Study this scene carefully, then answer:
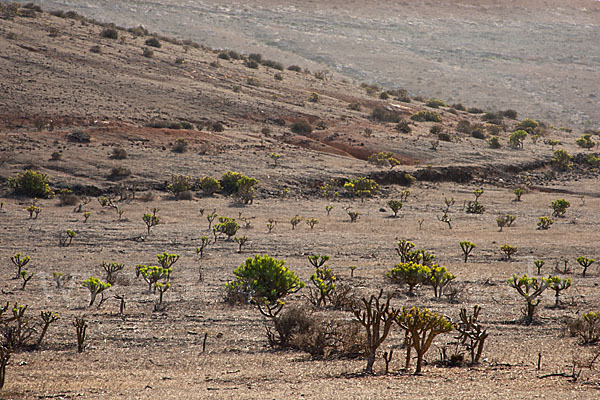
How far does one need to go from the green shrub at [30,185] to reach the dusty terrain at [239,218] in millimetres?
576

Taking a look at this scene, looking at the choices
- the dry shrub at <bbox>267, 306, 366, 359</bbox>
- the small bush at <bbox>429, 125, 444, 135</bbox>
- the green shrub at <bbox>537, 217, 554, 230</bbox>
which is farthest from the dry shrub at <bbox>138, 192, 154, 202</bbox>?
the small bush at <bbox>429, 125, 444, 135</bbox>

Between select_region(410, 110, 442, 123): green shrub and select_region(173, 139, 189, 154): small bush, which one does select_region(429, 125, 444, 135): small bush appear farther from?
select_region(173, 139, 189, 154): small bush

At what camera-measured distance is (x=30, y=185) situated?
21.9m

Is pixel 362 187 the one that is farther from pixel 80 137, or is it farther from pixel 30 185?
pixel 30 185

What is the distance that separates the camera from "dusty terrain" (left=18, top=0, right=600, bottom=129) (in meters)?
66.6

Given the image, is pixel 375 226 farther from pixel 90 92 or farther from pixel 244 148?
pixel 90 92

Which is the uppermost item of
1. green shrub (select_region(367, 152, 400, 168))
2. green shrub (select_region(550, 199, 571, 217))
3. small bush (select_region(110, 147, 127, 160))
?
green shrub (select_region(367, 152, 400, 168))

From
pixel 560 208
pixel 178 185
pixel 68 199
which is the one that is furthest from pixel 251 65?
pixel 560 208

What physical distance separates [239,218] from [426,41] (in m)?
77.7

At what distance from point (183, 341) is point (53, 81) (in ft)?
101

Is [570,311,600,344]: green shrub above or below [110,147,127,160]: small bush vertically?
above

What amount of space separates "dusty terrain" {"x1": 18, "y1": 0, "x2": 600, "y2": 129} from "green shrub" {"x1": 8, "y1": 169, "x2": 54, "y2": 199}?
50.1 metres

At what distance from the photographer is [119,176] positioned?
2453 cm

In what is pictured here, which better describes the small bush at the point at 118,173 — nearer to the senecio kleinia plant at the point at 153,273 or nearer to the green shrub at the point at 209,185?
the green shrub at the point at 209,185
